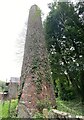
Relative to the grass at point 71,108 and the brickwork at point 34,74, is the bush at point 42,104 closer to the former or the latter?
the brickwork at point 34,74

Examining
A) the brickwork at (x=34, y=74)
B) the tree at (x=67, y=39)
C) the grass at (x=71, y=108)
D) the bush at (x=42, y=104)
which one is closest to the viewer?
the bush at (x=42, y=104)

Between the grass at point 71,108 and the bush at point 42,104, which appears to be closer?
the bush at point 42,104

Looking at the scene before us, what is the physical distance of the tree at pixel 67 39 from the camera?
23281mm

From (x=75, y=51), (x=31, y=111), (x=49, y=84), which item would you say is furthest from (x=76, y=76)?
(x=31, y=111)

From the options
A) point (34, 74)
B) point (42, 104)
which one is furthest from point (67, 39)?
point (42, 104)

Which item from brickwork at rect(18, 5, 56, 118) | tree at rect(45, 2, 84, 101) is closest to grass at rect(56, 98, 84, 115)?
brickwork at rect(18, 5, 56, 118)

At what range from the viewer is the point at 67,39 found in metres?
24.5

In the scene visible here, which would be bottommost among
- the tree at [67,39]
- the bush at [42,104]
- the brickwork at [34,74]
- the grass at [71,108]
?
the grass at [71,108]

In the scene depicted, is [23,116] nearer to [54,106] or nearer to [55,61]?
[54,106]

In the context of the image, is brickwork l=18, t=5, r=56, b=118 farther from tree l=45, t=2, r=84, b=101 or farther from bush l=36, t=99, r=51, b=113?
tree l=45, t=2, r=84, b=101

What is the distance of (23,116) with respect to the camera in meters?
13.4

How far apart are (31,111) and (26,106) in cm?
56

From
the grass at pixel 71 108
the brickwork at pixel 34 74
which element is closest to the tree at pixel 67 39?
the grass at pixel 71 108

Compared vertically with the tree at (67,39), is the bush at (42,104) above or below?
below
